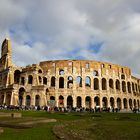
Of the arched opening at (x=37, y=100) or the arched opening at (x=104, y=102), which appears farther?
the arched opening at (x=104, y=102)

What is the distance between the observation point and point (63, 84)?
62.7 metres

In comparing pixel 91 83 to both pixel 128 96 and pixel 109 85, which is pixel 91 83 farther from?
pixel 128 96

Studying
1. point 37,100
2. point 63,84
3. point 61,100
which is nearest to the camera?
point 37,100

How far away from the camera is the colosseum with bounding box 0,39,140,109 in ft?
178

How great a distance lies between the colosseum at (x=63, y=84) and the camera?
54188 mm

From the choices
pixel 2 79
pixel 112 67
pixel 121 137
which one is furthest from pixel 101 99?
pixel 121 137

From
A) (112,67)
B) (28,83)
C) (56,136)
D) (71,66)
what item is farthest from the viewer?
(112,67)

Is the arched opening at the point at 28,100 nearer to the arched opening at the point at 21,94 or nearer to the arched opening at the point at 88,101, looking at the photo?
the arched opening at the point at 21,94

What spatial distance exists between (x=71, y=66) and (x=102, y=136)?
4821cm

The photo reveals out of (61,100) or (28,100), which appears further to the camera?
(61,100)

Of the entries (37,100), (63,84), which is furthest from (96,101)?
(37,100)

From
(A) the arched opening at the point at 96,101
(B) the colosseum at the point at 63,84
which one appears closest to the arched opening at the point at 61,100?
(B) the colosseum at the point at 63,84

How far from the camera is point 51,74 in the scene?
199 ft

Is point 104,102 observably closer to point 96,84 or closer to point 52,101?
point 96,84
